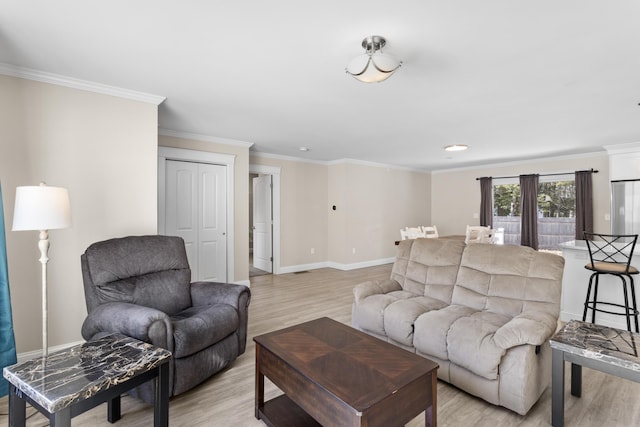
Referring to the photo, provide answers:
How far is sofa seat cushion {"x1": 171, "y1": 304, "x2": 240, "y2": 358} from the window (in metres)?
6.91

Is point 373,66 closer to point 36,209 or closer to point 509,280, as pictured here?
point 509,280

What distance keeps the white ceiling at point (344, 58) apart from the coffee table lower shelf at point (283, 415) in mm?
2384

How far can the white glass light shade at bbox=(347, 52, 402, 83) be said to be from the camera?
2061 millimetres

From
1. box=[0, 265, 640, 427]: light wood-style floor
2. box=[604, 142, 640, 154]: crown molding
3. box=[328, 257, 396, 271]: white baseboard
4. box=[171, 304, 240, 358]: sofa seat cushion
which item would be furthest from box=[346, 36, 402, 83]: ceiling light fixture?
box=[604, 142, 640, 154]: crown molding

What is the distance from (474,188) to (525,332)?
21.5ft

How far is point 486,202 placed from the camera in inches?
289

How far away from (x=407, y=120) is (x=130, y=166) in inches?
125

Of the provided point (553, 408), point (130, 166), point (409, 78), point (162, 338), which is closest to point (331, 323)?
point (162, 338)

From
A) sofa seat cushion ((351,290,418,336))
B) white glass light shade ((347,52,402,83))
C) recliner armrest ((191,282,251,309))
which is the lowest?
sofa seat cushion ((351,290,418,336))

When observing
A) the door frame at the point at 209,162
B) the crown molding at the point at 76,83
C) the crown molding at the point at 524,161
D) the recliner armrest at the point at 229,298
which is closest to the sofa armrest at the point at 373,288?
the recliner armrest at the point at 229,298

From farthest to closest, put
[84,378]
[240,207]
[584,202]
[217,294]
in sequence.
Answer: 1. [584,202]
2. [240,207]
3. [217,294]
4. [84,378]

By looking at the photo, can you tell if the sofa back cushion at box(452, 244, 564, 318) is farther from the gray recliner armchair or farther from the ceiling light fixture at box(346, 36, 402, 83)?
the gray recliner armchair

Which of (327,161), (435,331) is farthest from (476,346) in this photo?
(327,161)

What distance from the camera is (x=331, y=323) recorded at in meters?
2.13
